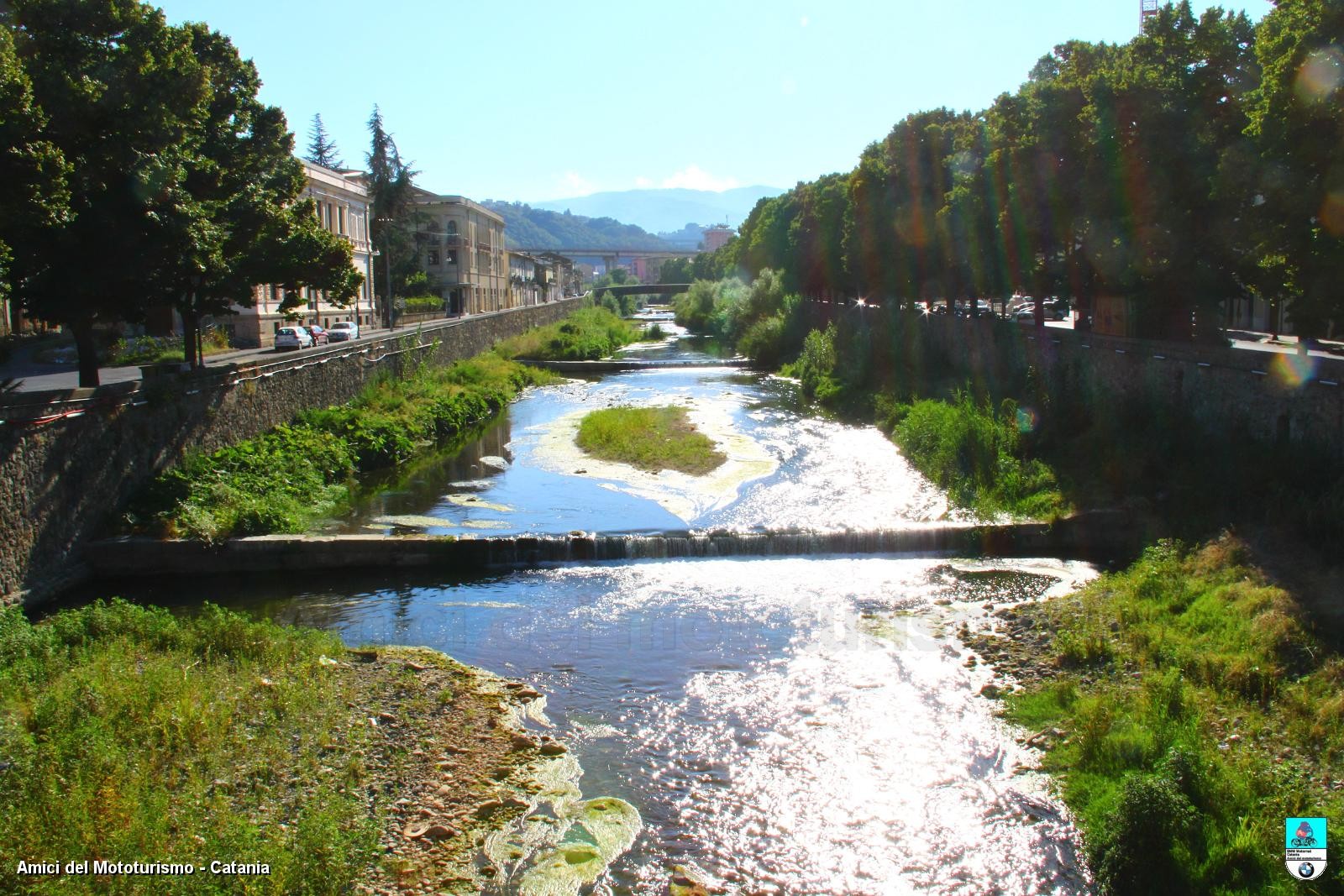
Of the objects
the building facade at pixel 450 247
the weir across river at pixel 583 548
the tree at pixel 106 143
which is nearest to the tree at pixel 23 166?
the tree at pixel 106 143

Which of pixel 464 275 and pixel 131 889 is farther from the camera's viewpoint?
pixel 464 275

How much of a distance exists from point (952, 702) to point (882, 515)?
11.4 metres

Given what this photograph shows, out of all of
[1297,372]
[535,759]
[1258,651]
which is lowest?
[535,759]

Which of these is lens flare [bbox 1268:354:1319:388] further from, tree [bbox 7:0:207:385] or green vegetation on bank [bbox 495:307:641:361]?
green vegetation on bank [bbox 495:307:641:361]

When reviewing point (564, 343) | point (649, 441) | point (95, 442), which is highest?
point (564, 343)

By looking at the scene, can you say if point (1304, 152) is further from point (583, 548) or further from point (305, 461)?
point (305, 461)

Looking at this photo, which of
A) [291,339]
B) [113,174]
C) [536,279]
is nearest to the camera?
[113,174]

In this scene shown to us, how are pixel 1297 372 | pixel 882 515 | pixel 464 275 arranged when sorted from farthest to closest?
pixel 464 275, pixel 882 515, pixel 1297 372

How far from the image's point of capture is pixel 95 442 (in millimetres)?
22172

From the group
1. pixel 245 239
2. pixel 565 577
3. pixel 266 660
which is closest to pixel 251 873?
pixel 266 660

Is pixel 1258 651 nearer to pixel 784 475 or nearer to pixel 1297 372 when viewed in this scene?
pixel 1297 372

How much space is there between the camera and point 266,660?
49.6ft

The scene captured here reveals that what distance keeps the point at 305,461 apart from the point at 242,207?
718cm

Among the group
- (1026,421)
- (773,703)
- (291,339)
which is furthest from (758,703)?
(291,339)
